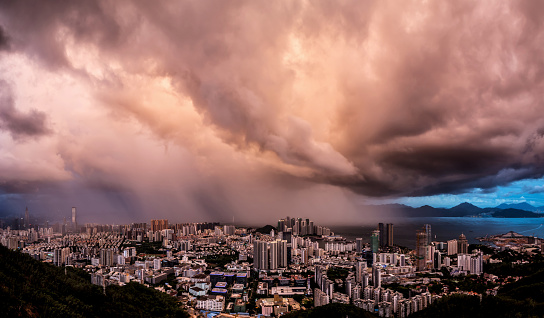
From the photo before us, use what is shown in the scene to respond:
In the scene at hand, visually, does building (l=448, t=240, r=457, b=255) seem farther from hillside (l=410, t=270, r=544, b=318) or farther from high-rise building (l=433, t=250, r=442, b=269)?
hillside (l=410, t=270, r=544, b=318)

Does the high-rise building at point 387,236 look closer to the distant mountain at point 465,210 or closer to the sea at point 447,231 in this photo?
the sea at point 447,231

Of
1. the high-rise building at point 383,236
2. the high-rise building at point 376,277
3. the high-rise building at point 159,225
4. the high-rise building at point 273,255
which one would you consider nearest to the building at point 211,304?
the high-rise building at point 376,277

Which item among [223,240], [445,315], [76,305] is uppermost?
[76,305]

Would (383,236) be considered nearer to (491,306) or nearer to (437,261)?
(437,261)

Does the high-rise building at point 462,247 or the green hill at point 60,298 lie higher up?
the green hill at point 60,298

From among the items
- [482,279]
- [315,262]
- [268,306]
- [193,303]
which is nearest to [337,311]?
[268,306]

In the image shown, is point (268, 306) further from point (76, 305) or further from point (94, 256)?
point (94, 256)

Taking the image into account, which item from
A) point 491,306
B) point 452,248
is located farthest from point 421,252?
point 491,306
